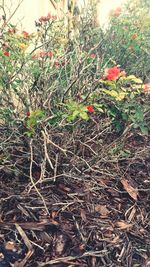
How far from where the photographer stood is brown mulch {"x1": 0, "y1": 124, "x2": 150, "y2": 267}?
2.51 m

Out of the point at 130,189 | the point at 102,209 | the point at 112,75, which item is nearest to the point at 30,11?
the point at 112,75

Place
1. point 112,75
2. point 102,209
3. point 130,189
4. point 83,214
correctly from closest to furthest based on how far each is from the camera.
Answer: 1. point 83,214
2. point 102,209
3. point 112,75
4. point 130,189

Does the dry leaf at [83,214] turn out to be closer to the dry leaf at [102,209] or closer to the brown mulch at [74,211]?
the brown mulch at [74,211]

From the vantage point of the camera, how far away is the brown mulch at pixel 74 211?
8.24 ft

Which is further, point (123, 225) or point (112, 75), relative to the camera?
point (112, 75)

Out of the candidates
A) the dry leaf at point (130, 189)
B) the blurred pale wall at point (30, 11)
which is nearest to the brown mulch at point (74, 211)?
the dry leaf at point (130, 189)

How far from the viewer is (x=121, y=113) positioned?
3.75 meters

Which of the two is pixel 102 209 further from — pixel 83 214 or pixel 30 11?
pixel 30 11

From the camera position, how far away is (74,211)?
2.87 meters

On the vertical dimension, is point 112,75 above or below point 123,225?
above

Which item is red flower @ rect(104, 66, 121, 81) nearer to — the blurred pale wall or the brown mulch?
the brown mulch

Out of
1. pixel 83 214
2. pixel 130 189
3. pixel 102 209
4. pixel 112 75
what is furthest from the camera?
pixel 130 189

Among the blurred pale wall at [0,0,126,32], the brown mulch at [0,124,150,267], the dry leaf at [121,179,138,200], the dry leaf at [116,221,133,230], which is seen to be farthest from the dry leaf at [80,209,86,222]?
the blurred pale wall at [0,0,126,32]

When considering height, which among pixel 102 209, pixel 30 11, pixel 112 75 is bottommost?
pixel 102 209
